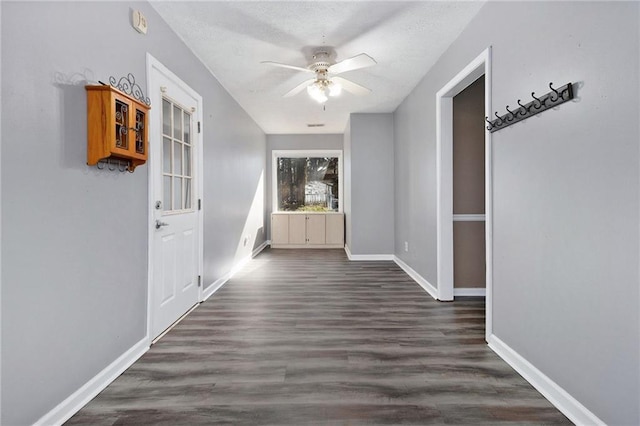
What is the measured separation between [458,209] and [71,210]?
3276mm

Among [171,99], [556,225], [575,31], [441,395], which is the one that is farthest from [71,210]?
[575,31]

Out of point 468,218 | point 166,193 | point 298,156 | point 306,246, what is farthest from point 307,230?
point 166,193

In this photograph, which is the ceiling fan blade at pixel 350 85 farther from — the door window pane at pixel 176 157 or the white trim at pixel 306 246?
the white trim at pixel 306 246

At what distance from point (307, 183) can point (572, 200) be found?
19.8 ft

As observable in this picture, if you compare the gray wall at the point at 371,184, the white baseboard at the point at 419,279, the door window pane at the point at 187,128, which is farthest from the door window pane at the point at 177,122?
the gray wall at the point at 371,184

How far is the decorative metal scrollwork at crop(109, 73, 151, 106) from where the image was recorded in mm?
1889

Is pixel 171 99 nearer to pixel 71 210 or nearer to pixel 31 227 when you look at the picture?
pixel 71 210

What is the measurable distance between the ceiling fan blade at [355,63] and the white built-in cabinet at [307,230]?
408 cm

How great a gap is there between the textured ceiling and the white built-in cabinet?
319cm

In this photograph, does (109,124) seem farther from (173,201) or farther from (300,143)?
(300,143)

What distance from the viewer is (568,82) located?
1552 millimetres

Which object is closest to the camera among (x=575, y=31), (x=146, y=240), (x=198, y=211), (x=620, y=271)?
(x=620, y=271)

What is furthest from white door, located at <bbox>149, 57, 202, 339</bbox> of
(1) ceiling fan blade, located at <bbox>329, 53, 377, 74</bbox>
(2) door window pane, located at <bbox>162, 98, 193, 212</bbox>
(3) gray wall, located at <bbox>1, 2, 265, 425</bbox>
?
(1) ceiling fan blade, located at <bbox>329, 53, 377, 74</bbox>

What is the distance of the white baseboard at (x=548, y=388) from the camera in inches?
57.1
